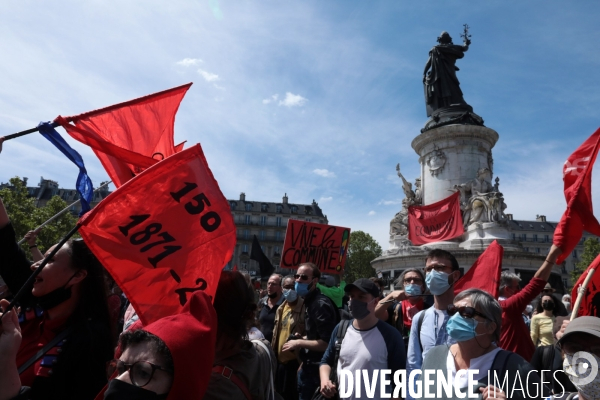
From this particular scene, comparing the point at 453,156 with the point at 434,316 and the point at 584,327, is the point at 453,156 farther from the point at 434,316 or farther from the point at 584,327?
A: the point at 584,327

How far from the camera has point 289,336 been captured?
5.36 meters

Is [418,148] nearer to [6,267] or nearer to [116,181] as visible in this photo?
[116,181]

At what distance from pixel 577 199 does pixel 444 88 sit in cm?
1987

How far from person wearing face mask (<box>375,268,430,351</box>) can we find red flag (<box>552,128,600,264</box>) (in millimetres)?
1354

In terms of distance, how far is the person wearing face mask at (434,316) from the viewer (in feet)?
12.6

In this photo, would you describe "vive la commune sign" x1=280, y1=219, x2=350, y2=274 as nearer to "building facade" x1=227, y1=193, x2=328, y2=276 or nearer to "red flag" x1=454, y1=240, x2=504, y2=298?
"red flag" x1=454, y1=240, x2=504, y2=298

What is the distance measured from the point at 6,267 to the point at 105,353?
1071 millimetres

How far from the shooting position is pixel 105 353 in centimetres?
268

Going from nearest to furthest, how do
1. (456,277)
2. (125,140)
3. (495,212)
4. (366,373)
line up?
(366,373)
(456,277)
(125,140)
(495,212)

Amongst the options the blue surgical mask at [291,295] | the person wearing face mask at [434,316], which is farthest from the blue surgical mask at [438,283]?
the blue surgical mask at [291,295]

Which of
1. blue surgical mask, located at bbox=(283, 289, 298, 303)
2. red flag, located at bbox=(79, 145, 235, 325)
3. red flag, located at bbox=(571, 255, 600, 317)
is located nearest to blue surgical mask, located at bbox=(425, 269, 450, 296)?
red flag, located at bbox=(571, 255, 600, 317)

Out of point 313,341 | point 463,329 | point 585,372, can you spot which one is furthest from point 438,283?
point 585,372

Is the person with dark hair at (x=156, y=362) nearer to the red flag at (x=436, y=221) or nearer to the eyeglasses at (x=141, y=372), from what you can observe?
the eyeglasses at (x=141, y=372)

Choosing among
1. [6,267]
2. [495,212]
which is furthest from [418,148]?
[6,267]
